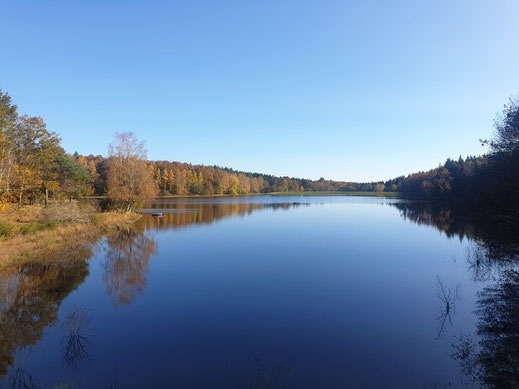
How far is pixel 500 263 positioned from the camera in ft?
49.8

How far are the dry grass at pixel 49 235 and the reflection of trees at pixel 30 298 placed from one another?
145cm

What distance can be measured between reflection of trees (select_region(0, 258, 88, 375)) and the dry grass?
57.1 inches

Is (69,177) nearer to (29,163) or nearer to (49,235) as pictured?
(29,163)

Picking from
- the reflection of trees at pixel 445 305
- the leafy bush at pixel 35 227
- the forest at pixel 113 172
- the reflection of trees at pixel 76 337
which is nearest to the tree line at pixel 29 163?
the forest at pixel 113 172

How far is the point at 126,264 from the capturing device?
15.4 metres

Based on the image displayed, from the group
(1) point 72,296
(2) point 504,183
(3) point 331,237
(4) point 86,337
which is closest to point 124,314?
(4) point 86,337

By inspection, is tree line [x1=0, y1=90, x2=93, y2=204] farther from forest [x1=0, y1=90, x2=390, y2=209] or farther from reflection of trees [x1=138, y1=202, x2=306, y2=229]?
reflection of trees [x1=138, y1=202, x2=306, y2=229]

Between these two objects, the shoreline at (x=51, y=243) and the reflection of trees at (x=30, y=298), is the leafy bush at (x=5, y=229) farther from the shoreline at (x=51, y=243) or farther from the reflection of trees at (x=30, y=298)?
the reflection of trees at (x=30, y=298)

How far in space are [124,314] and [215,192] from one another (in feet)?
355

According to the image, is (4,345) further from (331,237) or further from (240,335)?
(331,237)

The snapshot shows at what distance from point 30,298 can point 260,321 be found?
25.7ft

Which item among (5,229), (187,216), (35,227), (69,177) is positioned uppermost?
(69,177)

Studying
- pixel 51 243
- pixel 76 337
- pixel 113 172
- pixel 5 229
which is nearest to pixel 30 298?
pixel 76 337

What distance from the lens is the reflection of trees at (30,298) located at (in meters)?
7.21
